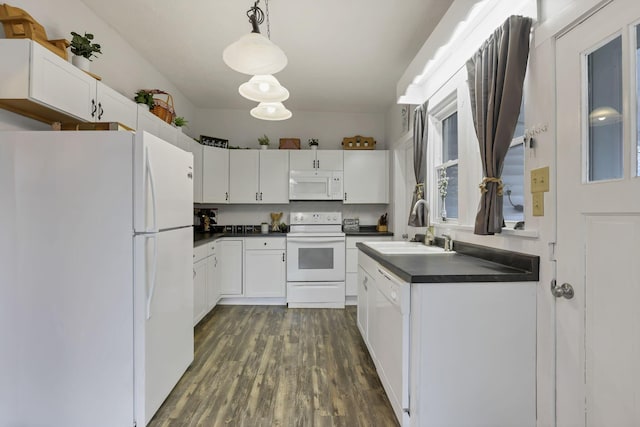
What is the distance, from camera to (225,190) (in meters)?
4.25

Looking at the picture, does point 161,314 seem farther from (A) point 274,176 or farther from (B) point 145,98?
(A) point 274,176

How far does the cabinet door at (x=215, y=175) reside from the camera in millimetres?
4102

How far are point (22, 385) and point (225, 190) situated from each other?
2.95 m

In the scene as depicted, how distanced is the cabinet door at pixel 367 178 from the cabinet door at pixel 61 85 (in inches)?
120

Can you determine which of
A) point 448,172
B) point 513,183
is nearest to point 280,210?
point 448,172

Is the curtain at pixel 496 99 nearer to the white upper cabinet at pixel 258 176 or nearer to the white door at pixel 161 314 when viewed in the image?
the white door at pixel 161 314

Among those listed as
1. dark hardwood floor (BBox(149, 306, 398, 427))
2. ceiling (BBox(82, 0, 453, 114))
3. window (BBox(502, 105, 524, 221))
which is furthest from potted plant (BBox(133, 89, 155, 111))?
window (BBox(502, 105, 524, 221))

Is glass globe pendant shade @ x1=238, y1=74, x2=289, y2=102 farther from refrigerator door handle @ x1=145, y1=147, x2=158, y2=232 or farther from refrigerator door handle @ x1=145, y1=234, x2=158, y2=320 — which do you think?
refrigerator door handle @ x1=145, y1=234, x2=158, y2=320

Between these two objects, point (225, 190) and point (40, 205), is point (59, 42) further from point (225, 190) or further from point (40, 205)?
point (225, 190)

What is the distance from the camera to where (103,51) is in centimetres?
251

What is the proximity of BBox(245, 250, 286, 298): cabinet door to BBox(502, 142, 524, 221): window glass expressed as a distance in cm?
288

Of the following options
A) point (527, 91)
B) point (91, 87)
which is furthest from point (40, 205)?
point (527, 91)

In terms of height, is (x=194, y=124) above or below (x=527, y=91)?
above

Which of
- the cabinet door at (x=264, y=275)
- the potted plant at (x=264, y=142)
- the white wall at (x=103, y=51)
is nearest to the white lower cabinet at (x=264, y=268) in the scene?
the cabinet door at (x=264, y=275)
